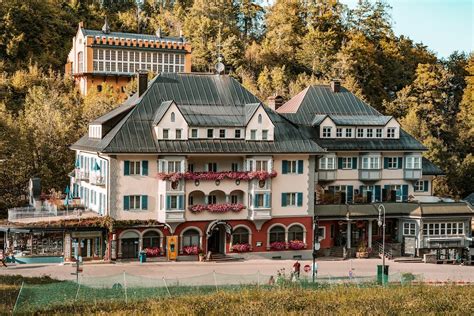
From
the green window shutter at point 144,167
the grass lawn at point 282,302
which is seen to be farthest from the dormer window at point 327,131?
the grass lawn at point 282,302

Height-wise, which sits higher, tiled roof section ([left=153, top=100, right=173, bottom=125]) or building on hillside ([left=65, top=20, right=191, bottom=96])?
building on hillside ([left=65, top=20, right=191, bottom=96])

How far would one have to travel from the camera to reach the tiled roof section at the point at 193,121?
48969 mm

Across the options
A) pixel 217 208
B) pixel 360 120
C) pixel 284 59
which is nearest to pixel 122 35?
pixel 284 59

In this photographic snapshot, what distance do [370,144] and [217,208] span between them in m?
14.9

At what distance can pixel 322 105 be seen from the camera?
60656mm

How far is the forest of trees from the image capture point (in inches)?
3095

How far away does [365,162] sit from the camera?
5859cm

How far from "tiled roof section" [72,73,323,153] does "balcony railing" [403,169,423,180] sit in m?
9.39

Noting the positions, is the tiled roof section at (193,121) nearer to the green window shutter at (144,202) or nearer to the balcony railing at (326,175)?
the green window shutter at (144,202)

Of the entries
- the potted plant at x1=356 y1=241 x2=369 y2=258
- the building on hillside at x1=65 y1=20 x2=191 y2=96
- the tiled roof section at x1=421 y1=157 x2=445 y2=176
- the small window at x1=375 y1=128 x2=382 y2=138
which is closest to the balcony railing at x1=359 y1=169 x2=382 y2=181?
the small window at x1=375 y1=128 x2=382 y2=138

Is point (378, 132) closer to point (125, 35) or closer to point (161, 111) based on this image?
point (161, 111)

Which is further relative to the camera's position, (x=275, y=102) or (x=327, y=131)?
(x=275, y=102)

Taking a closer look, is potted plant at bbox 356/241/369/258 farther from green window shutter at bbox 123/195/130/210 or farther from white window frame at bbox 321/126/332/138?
green window shutter at bbox 123/195/130/210

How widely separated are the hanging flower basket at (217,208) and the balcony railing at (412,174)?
51.1 feet
